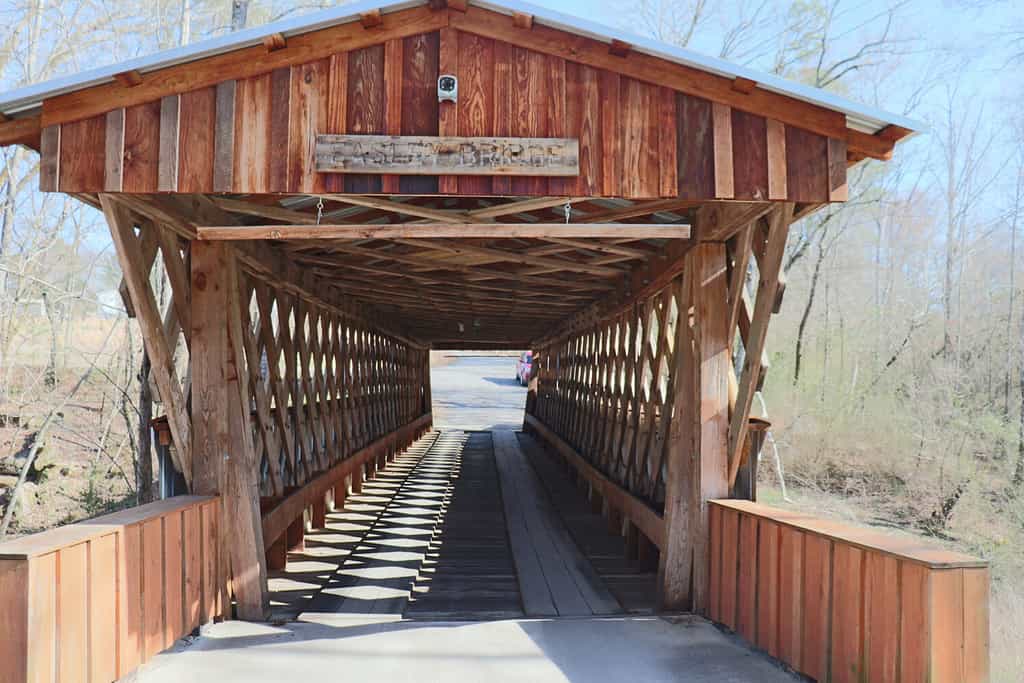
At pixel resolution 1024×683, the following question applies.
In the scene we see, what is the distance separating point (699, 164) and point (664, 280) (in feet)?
7.30

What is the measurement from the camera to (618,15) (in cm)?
1777

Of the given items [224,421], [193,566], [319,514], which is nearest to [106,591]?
[193,566]

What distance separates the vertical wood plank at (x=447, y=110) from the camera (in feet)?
12.8

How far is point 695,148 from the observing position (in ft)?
13.0

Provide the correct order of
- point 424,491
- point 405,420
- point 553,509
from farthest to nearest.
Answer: point 405,420, point 424,491, point 553,509

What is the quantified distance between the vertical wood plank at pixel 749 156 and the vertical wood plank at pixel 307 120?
1987mm

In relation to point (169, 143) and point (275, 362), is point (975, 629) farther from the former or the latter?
point (275, 362)

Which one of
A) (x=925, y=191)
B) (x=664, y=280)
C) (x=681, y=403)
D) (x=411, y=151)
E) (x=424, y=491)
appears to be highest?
(x=925, y=191)

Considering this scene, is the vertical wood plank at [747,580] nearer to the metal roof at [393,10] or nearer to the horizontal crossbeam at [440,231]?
the horizontal crossbeam at [440,231]

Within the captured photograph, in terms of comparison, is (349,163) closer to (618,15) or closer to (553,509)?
(553,509)

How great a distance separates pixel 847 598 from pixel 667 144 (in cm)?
221

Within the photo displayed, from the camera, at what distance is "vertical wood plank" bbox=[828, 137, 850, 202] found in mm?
3916

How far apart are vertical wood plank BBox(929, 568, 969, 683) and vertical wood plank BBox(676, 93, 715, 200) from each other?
6.48 feet

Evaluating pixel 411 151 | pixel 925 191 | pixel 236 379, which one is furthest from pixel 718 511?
pixel 925 191
